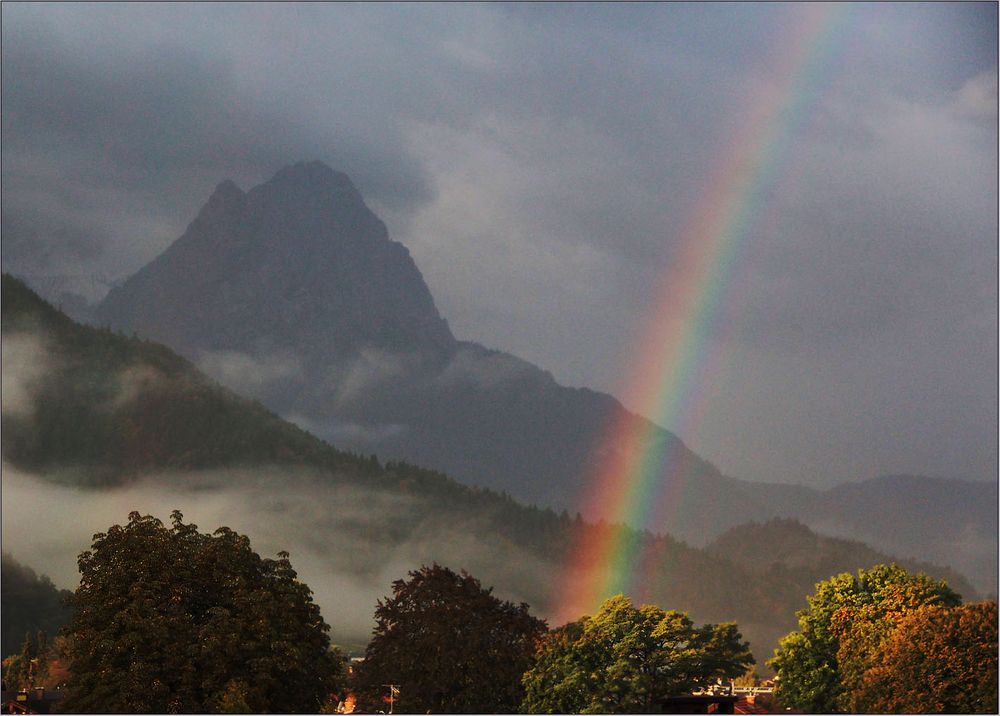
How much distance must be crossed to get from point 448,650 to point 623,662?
13.5 m

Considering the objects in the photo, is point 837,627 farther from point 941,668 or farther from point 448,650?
point 448,650

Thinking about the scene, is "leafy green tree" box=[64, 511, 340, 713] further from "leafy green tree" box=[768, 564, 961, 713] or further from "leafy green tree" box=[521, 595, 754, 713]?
"leafy green tree" box=[768, 564, 961, 713]

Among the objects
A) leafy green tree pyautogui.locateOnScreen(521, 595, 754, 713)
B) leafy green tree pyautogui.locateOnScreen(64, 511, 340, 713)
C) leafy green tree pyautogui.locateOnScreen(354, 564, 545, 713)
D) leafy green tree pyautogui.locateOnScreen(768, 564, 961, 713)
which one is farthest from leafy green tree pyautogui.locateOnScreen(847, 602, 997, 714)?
leafy green tree pyautogui.locateOnScreen(64, 511, 340, 713)

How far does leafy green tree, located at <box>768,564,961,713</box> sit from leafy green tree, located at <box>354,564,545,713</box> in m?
23.6

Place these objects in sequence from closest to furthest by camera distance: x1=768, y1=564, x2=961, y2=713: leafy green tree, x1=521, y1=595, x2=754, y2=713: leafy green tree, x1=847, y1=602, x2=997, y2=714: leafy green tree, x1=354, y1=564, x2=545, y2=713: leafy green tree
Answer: x1=847, y1=602, x2=997, y2=714: leafy green tree < x1=521, y1=595, x2=754, y2=713: leafy green tree < x1=354, y1=564, x2=545, y2=713: leafy green tree < x1=768, y1=564, x2=961, y2=713: leafy green tree

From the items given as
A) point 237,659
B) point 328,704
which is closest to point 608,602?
point 328,704

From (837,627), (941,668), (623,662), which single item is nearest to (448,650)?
(623,662)

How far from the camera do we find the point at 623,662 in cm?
9344

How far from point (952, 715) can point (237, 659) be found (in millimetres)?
49381

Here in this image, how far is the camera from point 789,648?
10725cm

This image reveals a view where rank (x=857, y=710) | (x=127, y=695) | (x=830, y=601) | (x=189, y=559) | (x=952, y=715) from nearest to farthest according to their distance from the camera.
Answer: (x=127, y=695) → (x=189, y=559) → (x=952, y=715) → (x=857, y=710) → (x=830, y=601)

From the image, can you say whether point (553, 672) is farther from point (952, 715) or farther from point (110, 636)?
point (110, 636)

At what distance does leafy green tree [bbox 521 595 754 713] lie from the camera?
9281 cm

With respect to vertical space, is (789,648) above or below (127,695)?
above
